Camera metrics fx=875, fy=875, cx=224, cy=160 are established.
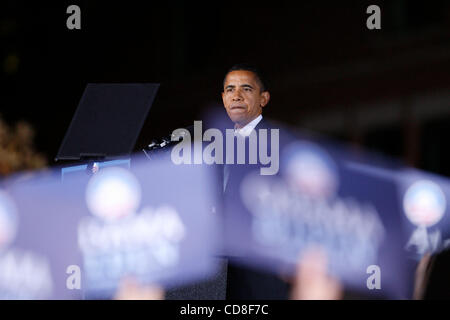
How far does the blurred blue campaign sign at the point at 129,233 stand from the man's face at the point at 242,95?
12.8 inches

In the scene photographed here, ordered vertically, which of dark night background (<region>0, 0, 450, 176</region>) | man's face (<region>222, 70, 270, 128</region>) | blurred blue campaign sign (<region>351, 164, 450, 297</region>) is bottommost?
blurred blue campaign sign (<region>351, 164, 450, 297</region>)

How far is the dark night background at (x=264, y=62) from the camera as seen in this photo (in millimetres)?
13766

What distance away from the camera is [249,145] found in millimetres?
4316

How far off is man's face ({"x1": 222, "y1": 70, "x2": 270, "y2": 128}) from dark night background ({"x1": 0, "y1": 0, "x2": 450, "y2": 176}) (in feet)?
30.6

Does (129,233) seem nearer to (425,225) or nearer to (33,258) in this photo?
(33,258)

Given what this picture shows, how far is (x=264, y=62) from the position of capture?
49.6 feet

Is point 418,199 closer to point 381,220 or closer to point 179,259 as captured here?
point 179,259

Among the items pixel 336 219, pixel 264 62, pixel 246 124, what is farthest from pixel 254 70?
pixel 264 62

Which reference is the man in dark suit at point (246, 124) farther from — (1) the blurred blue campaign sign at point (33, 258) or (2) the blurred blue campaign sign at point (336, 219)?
(2) the blurred blue campaign sign at point (336, 219)

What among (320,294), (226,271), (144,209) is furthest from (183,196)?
(320,294)

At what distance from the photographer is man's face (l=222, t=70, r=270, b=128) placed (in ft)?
14.2

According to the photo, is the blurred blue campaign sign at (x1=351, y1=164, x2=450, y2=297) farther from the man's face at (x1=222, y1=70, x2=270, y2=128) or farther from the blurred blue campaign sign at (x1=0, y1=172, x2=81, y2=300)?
the blurred blue campaign sign at (x1=0, y1=172, x2=81, y2=300)

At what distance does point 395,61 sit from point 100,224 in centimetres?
1016

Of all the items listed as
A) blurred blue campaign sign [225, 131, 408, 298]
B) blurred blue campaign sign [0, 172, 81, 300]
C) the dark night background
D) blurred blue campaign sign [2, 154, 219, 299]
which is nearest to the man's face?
blurred blue campaign sign [2, 154, 219, 299]
